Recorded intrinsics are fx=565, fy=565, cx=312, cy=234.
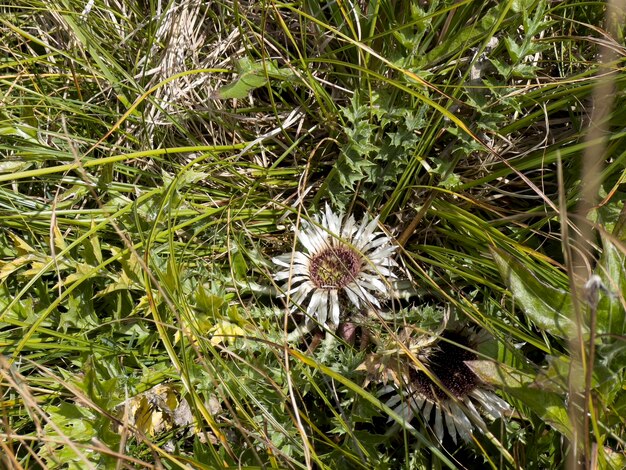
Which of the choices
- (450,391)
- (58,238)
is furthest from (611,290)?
(58,238)

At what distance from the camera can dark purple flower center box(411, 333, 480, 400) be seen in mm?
1496

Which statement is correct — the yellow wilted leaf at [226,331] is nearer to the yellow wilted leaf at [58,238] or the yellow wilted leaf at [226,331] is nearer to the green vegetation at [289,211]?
the green vegetation at [289,211]

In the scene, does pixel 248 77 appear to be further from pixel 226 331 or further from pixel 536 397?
pixel 536 397

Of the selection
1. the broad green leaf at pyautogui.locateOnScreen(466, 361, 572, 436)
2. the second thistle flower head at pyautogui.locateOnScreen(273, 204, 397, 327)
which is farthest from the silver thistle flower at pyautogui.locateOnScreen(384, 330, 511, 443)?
the broad green leaf at pyautogui.locateOnScreen(466, 361, 572, 436)

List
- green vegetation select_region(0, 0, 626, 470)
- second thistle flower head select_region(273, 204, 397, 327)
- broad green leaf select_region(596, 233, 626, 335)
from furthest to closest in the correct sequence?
1. second thistle flower head select_region(273, 204, 397, 327)
2. green vegetation select_region(0, 0, 626, 470)
3. broad green leaf select_region(596, 233, 626, 335)

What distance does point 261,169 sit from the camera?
5.68 ft

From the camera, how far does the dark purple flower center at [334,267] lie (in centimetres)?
161

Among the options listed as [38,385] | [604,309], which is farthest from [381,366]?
[38,385]

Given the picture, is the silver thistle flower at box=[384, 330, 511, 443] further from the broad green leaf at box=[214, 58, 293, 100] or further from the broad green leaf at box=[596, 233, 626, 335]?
the broad green leaf at box=[214, 58, 293, 100]

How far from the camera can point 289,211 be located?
5.72 ft

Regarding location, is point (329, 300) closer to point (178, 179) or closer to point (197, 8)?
point (178, 179)

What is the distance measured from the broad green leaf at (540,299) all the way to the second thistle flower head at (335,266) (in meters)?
0.44

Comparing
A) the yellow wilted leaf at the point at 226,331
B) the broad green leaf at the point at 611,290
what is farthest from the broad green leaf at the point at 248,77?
the broad green leaf at the point at 611,290

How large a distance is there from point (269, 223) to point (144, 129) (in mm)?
474
